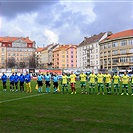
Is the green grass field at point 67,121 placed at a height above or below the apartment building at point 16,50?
below

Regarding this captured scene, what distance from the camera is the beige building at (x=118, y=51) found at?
266ft

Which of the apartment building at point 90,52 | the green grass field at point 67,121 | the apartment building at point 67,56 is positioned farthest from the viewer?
the apartment building at point 67,56

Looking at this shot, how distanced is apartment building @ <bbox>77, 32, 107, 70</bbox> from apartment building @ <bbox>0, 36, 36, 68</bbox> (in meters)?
28.9

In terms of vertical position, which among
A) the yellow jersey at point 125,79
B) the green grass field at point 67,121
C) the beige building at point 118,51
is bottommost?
the green grass field at point 67,121

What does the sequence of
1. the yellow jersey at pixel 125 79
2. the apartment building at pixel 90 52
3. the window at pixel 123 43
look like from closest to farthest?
the yellow jersey at pixel 125 79, the window at pixel 123 43, the apartment building at pixel 90 52

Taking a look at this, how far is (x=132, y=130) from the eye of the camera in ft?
29.6

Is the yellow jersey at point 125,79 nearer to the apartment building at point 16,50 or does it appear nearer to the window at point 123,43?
the window at point 123,43

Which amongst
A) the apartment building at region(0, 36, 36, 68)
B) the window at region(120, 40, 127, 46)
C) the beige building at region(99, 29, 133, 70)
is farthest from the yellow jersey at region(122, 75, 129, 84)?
the apartment building at region(0, 36, 36, 68)

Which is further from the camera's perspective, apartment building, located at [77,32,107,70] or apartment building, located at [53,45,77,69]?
apartment building, located at [53,45,77,69]

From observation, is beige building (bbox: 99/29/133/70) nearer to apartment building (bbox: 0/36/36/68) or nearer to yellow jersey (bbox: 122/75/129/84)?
apartment building (bbox: 0/36/36/68)

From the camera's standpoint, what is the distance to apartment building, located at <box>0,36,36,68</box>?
130 metres

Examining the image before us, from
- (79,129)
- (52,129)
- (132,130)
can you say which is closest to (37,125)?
(52,129)

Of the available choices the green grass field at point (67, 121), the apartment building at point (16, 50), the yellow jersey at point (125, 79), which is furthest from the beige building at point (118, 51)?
the green grass field at point (67, 121)

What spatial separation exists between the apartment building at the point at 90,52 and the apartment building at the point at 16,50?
94.7 ft
